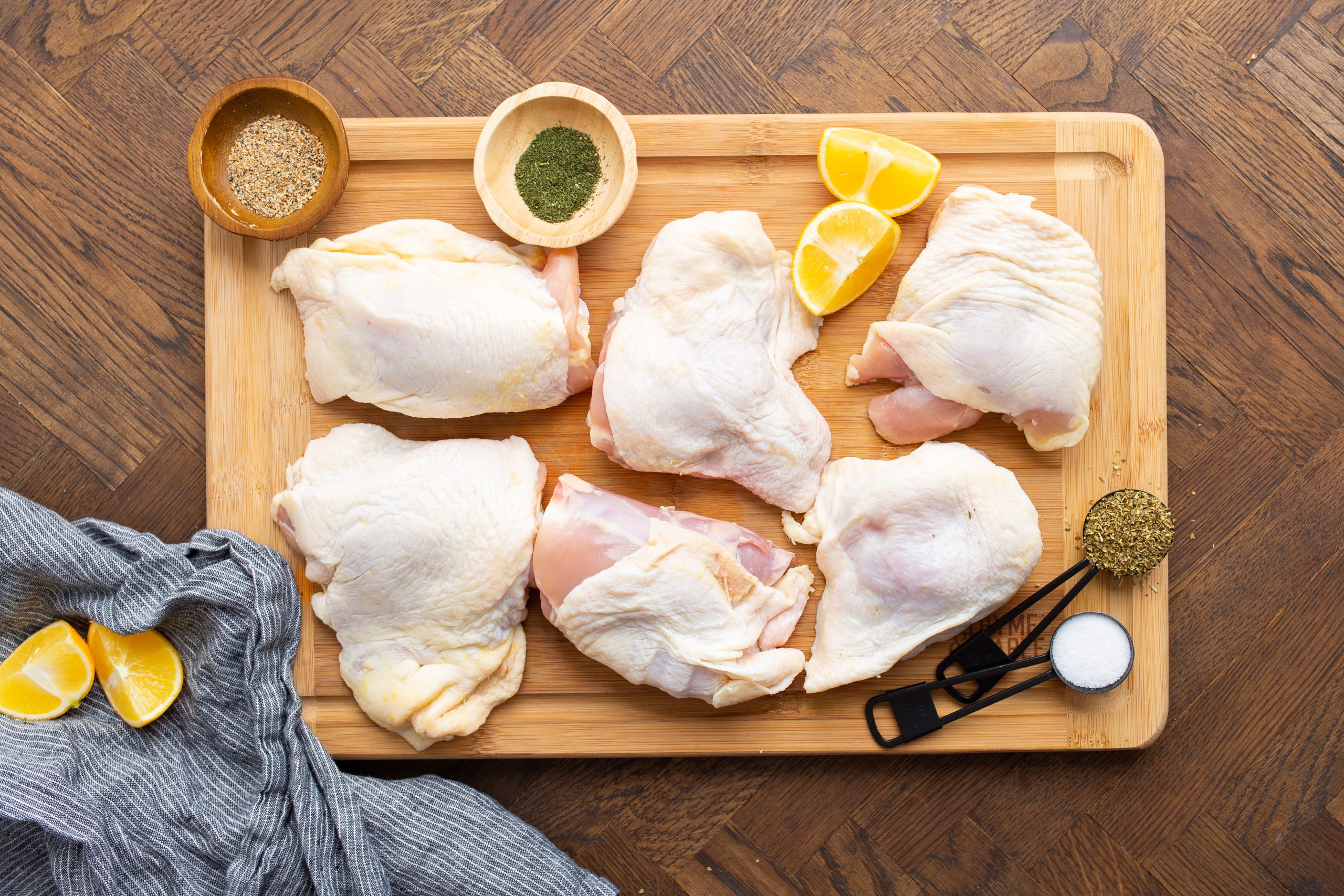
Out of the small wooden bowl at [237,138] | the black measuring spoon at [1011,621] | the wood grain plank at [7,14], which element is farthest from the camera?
the wood grain plank at [7,14]

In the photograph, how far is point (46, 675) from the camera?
217cm

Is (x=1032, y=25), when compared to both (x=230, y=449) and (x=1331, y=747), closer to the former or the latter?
(x=1331, y=747)

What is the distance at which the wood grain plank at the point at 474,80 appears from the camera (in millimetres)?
2355

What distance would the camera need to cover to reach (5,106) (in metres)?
2.35

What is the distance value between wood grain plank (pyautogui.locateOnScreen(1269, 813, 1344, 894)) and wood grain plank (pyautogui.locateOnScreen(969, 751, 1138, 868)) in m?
0.55

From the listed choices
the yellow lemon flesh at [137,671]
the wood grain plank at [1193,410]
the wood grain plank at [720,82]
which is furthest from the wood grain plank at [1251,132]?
the yellow lemon flesh at [137,671]

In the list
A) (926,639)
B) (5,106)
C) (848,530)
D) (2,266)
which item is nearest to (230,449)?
(2,266)

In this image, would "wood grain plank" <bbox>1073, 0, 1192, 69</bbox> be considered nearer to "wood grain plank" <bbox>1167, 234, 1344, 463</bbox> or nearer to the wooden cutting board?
the wooden cutting board

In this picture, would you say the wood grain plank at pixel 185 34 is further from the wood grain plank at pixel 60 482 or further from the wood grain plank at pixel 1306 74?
the wood grain plank at pixel 1306 74

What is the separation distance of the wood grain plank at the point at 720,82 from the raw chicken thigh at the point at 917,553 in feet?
3.71

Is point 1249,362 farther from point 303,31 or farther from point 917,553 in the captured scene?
point 303,31

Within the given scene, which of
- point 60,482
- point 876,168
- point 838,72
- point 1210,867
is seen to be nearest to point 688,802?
point 1210,867

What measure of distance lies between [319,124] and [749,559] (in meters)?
1.70

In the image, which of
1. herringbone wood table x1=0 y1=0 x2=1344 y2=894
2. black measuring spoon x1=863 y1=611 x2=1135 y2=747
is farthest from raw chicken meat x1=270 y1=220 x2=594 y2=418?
black measuring spoon x1=863 y1=611 x2=1135 y2=747
